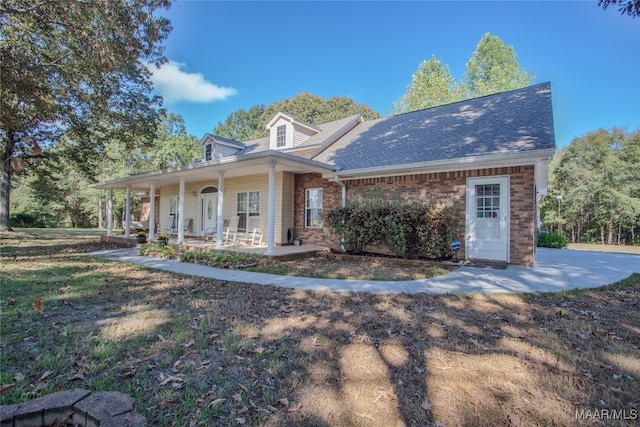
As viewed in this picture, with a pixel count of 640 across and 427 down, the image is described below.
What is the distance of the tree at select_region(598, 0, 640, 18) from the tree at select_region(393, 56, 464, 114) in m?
21.5

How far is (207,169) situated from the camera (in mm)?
10359

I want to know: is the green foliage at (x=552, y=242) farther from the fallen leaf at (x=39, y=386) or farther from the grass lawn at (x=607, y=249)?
the fallen leaf at (x=39, y=386)

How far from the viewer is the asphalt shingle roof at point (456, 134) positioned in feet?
27.0

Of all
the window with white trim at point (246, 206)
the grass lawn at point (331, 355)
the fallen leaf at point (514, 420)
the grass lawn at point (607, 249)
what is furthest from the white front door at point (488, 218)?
the grass lawn at point (607, 249)

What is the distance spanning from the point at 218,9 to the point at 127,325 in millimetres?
10613

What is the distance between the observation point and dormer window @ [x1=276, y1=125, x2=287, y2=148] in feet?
47.7

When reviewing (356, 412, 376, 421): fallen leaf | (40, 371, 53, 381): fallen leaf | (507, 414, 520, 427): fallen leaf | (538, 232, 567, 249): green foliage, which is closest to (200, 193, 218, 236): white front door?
(40, 371, 53, 381): fallen leaf

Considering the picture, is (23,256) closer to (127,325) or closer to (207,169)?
(207,169)

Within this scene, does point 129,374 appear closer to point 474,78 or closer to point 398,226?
point 398,226

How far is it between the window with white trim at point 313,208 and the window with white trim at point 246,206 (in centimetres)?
225

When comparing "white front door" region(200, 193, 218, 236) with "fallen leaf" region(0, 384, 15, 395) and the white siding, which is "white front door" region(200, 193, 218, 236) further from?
"fallen leaf" region(0, 384, 15, 395)

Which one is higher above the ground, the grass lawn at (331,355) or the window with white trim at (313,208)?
the window with white trim at (313,208)

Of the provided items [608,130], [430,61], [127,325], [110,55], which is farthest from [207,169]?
[608,130]

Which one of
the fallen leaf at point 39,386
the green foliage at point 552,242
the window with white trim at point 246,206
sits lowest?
the fallen leaf at point 39,386
